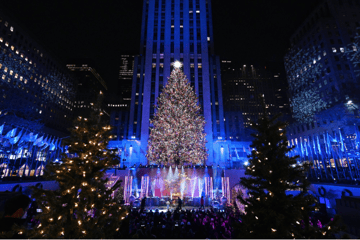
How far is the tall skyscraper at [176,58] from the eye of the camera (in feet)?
135

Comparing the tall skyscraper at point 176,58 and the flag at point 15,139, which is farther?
the tall skyscraper at point 176,58

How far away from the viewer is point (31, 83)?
55.8 m

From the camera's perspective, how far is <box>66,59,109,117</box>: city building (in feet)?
289

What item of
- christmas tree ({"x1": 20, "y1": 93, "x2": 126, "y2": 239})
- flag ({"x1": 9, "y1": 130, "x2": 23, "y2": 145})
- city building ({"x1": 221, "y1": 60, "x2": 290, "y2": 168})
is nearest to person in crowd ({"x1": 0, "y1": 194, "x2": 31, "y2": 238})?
christmas tree ({"x1": 20, "y1": 93, "x2": 126, "y2": 239})

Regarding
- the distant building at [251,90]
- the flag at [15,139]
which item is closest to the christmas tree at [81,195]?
the flag at [15,139]

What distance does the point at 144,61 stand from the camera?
148ft

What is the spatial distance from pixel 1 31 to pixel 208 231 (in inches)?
2689

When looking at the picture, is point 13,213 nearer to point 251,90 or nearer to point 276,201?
point 276,201

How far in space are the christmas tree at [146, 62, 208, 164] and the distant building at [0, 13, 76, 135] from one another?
28289 millimetres

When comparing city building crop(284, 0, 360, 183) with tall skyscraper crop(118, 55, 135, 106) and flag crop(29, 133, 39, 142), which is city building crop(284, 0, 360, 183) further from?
tall skyscraper crop(118, 55, 135, 106)

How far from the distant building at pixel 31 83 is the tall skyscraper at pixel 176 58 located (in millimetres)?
22307

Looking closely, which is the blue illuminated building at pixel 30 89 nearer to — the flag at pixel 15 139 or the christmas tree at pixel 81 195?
the flag at pixel 15 139

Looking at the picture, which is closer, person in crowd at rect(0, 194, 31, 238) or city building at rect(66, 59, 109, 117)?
person in crowd at rect(0, 194, 31, 238)

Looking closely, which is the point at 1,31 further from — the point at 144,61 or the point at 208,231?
the point at 208,231
